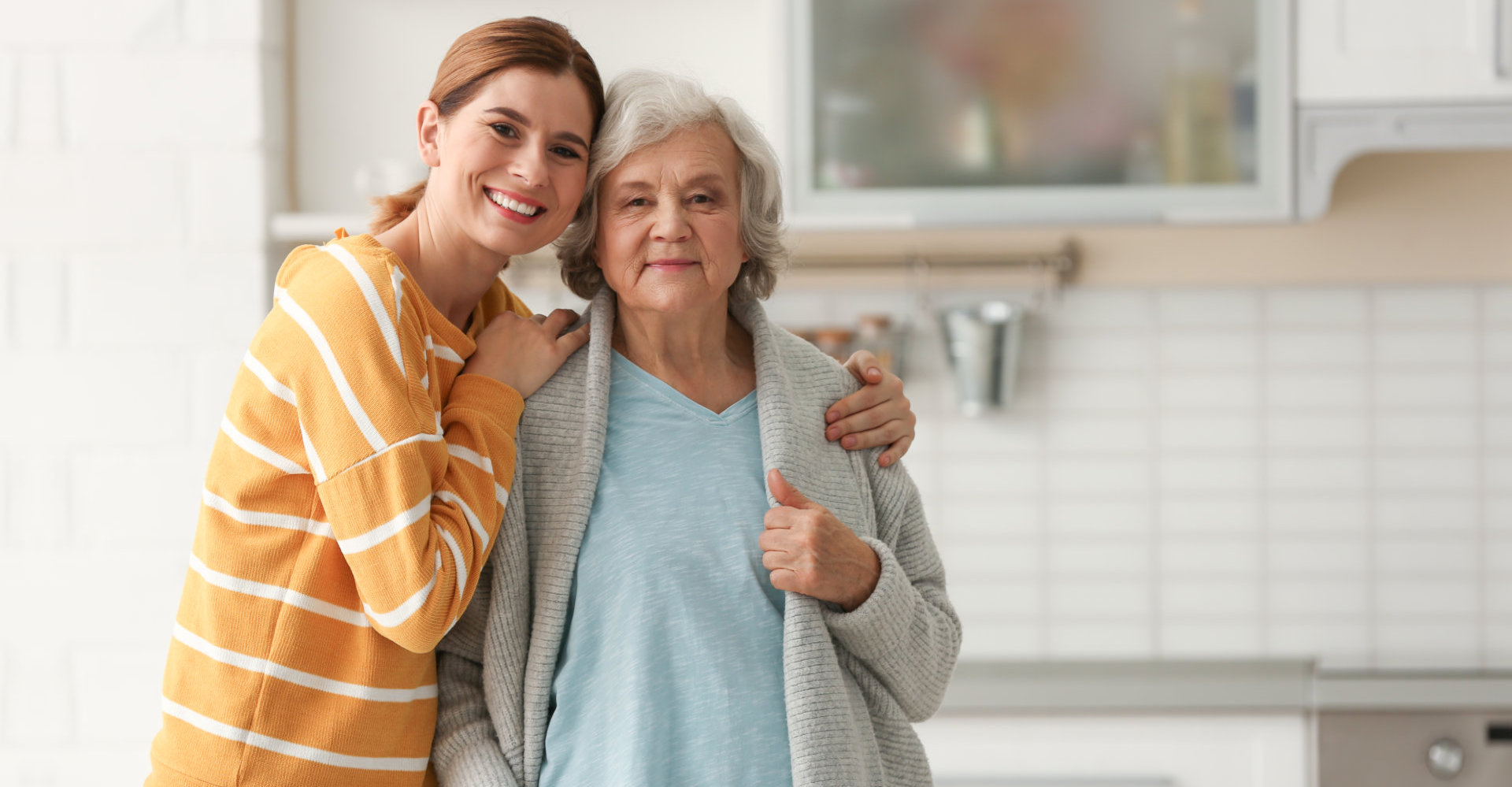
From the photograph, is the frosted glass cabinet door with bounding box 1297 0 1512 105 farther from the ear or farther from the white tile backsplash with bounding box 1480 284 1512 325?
the ear

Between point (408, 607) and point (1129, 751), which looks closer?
point (408, 607)

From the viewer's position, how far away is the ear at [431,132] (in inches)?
44.3

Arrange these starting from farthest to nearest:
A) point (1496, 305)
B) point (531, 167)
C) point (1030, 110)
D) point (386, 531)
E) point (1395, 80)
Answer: point (1496, 305), point (1030, 110), point (1395, 80), point (531, 167), point (386, 531)

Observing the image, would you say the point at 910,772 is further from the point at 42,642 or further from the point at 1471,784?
the point at 42,642

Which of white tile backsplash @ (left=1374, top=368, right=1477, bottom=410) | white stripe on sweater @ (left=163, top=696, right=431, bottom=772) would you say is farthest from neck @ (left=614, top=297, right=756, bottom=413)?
white tile backsplash @ (left=1374, top=368, right=1477, bottom=410)

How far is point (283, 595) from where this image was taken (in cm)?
100

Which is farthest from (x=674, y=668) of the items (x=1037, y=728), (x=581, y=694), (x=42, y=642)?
(x=42, y=642)

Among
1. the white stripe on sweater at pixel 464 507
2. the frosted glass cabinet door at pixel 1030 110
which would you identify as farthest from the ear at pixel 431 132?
the frosted glass cabinet door at pixel 1030 110

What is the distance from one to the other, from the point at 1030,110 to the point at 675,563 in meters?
1.24

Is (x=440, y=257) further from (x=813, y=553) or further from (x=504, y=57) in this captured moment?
(x=813, y=553)

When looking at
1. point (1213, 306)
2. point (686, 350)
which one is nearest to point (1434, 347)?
point (1213, 306)

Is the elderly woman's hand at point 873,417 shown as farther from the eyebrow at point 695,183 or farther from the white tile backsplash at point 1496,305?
the white tile backsplash at point 1496,305

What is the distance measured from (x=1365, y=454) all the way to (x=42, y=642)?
7.94 ft

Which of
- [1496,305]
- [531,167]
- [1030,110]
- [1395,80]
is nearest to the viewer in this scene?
[531,167]
